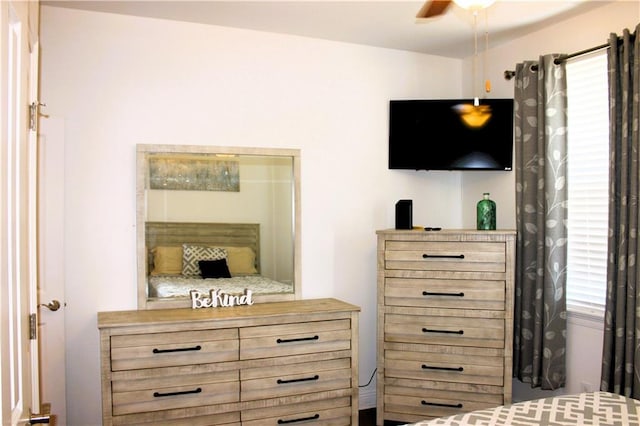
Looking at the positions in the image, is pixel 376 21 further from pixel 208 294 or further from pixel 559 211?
pixel 208 294

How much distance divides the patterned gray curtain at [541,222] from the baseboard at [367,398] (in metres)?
1.02

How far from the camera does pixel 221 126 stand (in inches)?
141

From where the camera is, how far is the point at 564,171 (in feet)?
11.1

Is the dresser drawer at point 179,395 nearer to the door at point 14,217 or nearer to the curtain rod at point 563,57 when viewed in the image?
the door at point 14,217

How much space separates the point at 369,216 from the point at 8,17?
308 centimetres

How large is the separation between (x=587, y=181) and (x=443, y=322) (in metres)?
1.21

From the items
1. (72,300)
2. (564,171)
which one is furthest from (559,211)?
(72,300)

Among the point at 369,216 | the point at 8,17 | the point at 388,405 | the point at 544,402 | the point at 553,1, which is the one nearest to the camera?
the point at 8,17

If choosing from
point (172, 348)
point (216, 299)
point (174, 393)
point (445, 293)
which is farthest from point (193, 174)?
point (445, 293)

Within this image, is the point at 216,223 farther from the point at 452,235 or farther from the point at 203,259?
the point at 452,235

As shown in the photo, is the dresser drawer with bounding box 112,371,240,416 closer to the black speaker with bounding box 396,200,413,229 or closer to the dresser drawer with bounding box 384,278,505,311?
the dresser drawer with bounding box 384,278,505,311

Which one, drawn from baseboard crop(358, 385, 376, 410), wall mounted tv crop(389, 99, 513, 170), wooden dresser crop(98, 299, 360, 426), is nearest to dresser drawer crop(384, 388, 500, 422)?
wooden dresser crop(98, 299, 360, 426)

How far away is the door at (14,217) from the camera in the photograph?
108cm

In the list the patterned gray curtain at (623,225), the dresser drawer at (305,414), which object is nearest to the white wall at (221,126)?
the dresser drawer at (305,414)
